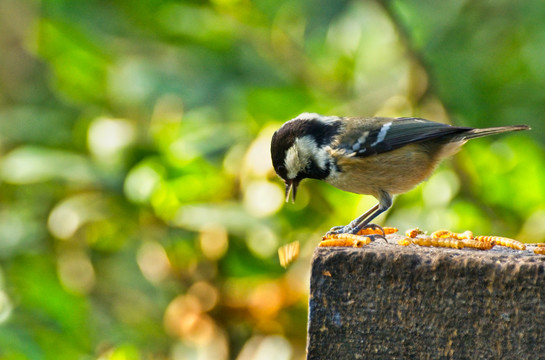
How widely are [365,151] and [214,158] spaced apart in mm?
1498

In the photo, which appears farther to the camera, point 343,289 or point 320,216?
point 320,216

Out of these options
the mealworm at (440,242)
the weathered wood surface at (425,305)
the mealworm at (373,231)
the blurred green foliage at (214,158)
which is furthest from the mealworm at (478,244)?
the blurred green foliage at (214,158)

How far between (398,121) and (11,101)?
4419mm

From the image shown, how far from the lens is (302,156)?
2721 mm

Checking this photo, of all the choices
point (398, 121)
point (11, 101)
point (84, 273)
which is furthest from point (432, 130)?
point (11, 101)

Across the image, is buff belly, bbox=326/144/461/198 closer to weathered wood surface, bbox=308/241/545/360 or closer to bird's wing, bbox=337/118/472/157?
bird's wing, bbox=337/118/472/157

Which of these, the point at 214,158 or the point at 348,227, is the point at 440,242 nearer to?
the point at 348,227

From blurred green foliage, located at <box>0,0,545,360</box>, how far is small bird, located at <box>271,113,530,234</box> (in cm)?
84

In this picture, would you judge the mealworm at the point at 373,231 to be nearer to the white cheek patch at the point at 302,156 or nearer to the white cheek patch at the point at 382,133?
the white cheek patch at the point at 302,156

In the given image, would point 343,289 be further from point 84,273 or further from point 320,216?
point 84,273

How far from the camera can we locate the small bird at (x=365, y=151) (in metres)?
2.72

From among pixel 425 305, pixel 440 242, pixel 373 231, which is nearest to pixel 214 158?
pixel 373 231

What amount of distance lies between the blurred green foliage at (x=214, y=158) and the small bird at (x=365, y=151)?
835mm

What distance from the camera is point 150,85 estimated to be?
4.76m
